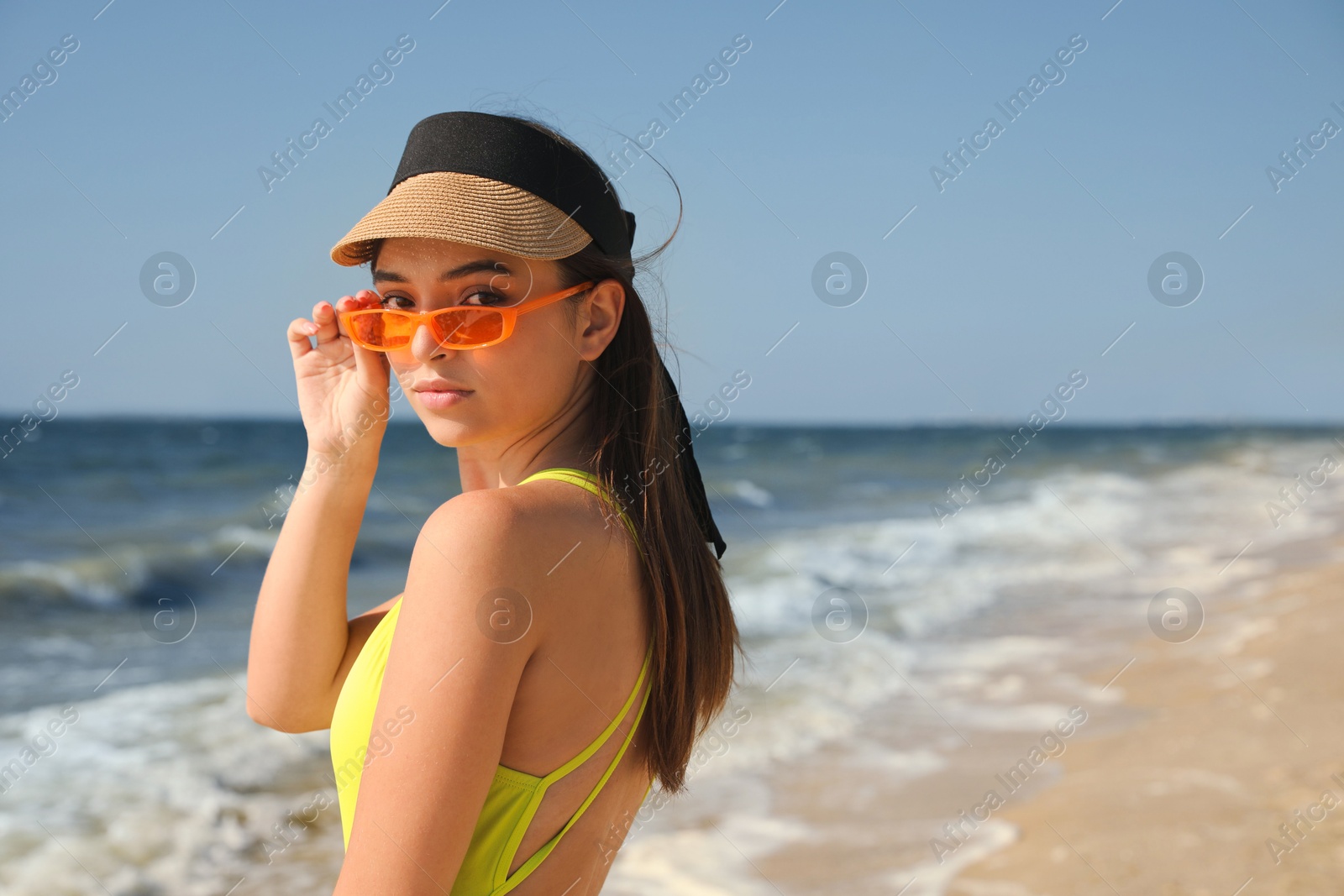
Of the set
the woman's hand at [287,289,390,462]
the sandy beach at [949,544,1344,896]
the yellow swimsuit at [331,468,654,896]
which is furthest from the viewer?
the sandy beach at [949,544,1344,896]

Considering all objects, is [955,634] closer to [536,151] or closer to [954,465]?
[536,151]

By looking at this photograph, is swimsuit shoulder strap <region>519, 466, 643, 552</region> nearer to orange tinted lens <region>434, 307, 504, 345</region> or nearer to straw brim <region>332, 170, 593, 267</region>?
orange tinted lens <region>434, 307, 504, 345</region>

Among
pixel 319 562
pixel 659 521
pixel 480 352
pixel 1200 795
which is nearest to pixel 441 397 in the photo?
pixel 480 352

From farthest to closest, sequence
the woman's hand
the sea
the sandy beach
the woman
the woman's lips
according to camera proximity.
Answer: the sea, the sandy beach, the woman's hand, the woman's lips, the woman

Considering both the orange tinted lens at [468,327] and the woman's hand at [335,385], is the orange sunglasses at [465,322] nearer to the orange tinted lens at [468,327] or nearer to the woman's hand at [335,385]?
the orange tinted lens at [468,327]

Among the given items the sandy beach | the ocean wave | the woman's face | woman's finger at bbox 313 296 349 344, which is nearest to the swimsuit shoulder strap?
the woman's face

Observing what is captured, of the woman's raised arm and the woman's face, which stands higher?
the woman's face

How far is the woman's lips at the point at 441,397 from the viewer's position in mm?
1664

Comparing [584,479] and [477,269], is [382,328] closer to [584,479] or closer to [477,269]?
[477,269]

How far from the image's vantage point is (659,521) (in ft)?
5.35

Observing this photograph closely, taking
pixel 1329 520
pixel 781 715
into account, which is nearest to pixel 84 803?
pixel 781 715

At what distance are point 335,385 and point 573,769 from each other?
100 centimetres

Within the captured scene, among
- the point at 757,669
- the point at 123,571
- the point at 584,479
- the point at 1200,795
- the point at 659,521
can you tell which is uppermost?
the point at 584,479

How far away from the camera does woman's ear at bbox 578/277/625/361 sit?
5.74 ft
